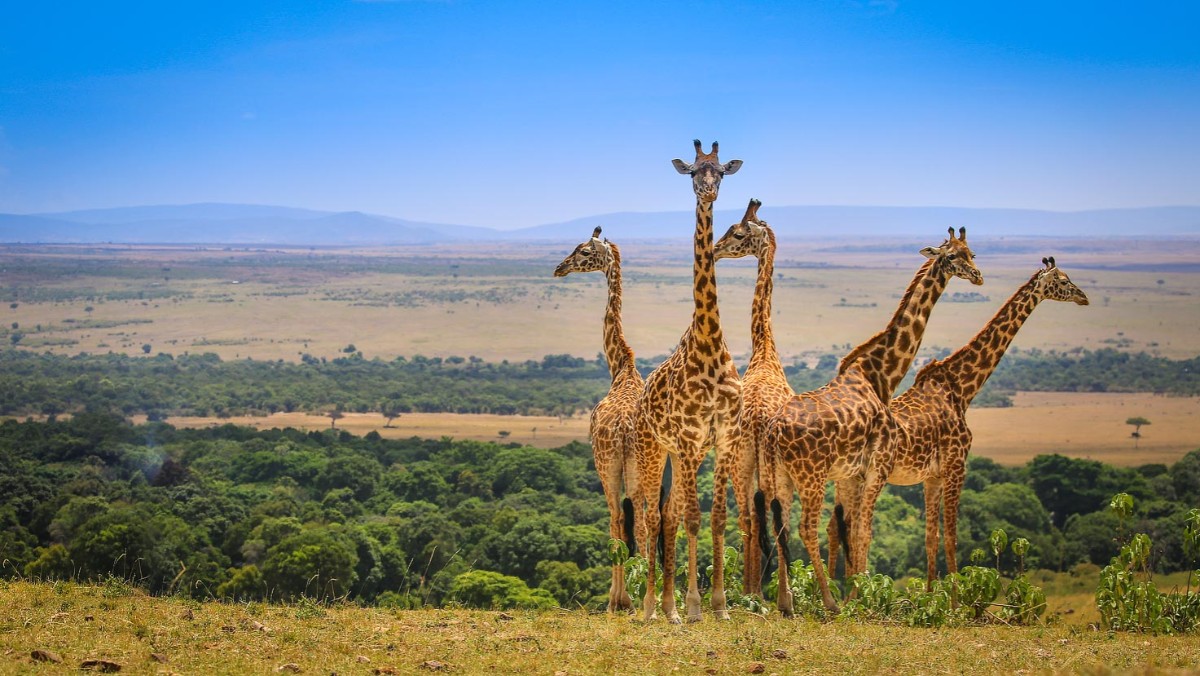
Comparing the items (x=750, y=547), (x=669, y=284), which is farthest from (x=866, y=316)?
(x=750, y=547)

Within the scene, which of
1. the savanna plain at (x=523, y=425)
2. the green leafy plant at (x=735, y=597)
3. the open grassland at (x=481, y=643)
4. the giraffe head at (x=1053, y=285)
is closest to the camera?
the open grassland at (x=481, y=643)

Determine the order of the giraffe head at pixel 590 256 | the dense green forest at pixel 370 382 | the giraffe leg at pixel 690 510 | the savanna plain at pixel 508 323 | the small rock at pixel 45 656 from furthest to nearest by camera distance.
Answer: the savanna plain at pixel 508 323 < the dense green forest at pixel 370 382 < the giraffe head at pixel 590 256 < the giraffe leg at pixel 690 510 < the small rock at pixel 45 656

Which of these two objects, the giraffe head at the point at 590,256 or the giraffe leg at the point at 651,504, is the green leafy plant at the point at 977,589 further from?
the giraffe head at the point at 590,256

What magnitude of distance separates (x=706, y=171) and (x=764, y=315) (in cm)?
307

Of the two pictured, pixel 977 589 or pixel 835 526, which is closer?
pixel 977 589

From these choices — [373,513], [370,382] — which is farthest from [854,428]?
[370,382]

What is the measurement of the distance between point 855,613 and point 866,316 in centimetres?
15939

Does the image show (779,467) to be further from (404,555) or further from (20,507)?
(20,507)

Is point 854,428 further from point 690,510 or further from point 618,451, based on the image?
point 618,451

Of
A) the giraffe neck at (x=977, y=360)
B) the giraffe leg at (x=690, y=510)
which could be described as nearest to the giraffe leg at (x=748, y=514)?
the giraffe leg at (x=690, y=510)

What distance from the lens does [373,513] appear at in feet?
147

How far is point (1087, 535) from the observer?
3809cm

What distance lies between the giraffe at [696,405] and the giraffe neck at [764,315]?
7.12 feet

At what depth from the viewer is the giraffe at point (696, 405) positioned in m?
11.3
